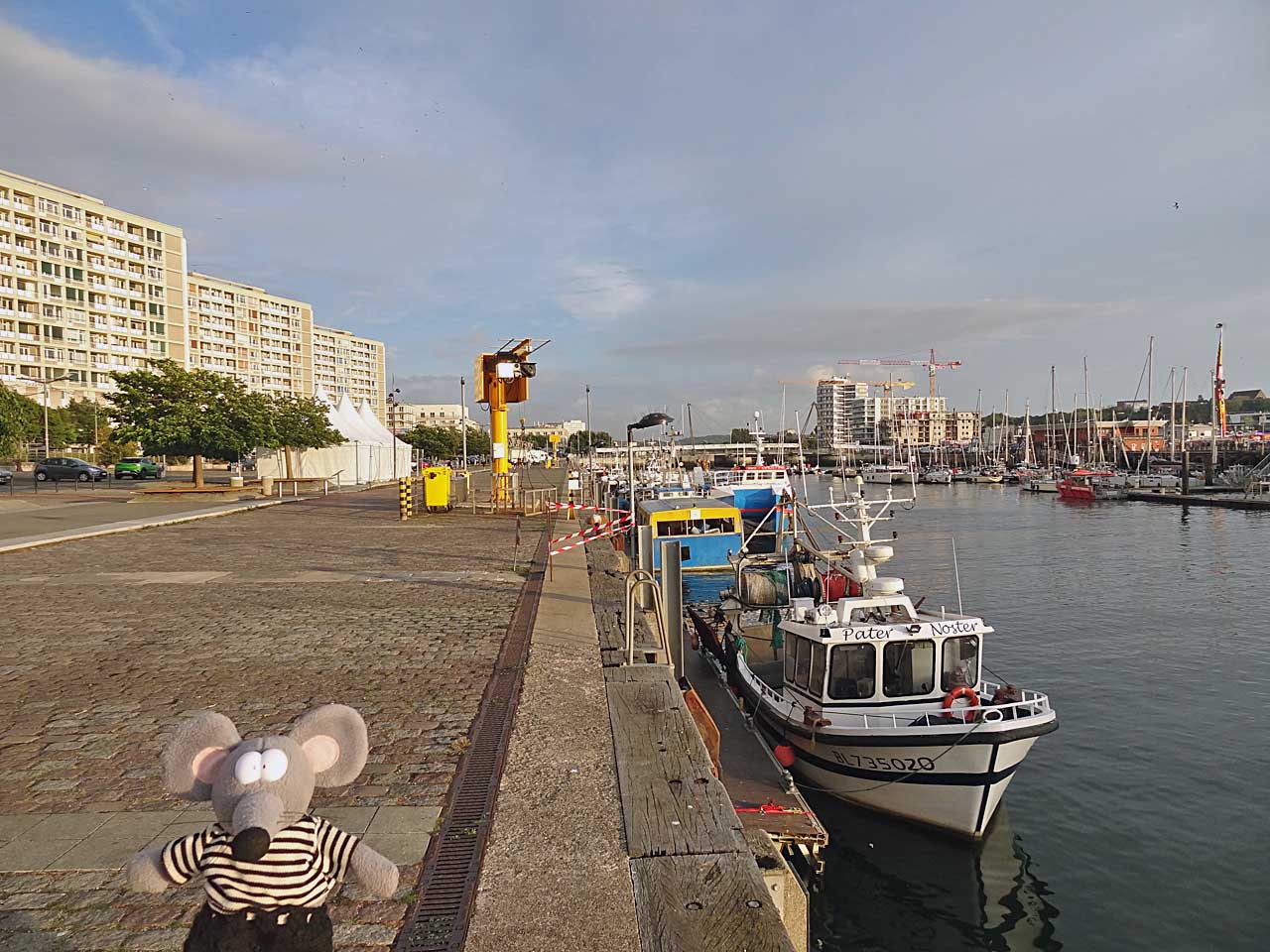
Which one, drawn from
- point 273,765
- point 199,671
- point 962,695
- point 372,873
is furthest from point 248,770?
point 962,695

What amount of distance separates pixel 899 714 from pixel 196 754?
9681 millimetres

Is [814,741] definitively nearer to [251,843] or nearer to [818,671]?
[818,671]

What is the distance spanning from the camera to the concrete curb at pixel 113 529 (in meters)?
23.2

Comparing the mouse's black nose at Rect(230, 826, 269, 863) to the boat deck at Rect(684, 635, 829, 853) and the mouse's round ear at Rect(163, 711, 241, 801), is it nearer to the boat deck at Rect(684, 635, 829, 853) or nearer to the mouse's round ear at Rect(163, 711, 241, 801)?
the mouse's round ear at Rect(163, 711, 241, 801)

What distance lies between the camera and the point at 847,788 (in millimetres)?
11758

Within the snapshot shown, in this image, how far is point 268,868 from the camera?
312 cm

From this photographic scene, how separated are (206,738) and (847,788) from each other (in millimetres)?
10161

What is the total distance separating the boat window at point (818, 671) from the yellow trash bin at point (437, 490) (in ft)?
85.8

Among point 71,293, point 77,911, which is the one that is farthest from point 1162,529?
point 71,293

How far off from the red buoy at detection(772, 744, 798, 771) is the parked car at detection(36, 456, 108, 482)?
59354 mm

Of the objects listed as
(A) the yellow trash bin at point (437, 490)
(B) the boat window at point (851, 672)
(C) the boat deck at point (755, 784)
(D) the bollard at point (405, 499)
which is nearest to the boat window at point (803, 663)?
(B) the boat window at point (851, 672)

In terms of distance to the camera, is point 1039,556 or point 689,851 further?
point 1039,556

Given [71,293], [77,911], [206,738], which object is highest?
[71,293]

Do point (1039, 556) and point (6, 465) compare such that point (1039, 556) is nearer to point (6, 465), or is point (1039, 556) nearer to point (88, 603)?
point (88, 603)
